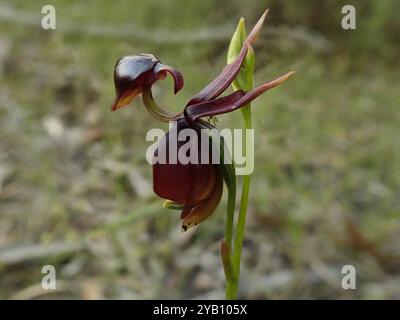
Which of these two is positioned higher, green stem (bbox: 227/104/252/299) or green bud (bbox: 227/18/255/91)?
green bud (bbox: 227/18/255/91)

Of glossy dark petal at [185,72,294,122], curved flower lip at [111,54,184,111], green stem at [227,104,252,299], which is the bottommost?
green stem at [227,104,252,299]

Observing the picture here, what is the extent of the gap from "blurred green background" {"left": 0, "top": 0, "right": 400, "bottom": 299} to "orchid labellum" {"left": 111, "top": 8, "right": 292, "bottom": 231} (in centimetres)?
63

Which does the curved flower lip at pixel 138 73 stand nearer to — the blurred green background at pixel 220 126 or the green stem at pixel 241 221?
the green stem at pixel 241 221

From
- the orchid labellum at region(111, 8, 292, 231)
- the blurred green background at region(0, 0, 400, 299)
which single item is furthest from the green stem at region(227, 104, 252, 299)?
the blurred green background at region(0, 0, 400, 299)

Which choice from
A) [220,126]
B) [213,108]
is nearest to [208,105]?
[213,108]

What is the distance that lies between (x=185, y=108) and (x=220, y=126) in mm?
960

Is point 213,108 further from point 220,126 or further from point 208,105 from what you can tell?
point 220,126

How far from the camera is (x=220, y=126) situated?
4.85 feet

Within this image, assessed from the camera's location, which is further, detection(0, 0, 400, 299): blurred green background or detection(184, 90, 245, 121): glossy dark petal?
detection(0, 0, 400, 299): blurred green background

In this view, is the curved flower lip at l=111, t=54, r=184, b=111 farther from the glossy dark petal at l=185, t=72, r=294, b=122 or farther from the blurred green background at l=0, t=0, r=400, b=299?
the blurred green background at l=0, t=0, r=400, b=299

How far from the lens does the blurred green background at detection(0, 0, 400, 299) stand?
1.22 metres

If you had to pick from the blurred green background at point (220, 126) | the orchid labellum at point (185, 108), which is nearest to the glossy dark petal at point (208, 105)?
the orchid labellum at point (185, 108)

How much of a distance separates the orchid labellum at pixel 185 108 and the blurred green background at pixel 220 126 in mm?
625
